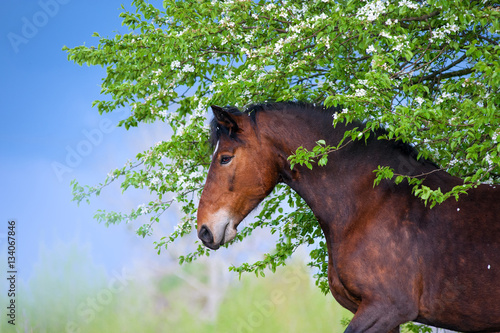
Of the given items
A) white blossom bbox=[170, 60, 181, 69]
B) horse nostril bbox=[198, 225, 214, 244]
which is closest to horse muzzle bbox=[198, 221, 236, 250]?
horse nostril bbox=[198, 225, 214, 244]

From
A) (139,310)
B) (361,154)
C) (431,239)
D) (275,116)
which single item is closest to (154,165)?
(275,116)

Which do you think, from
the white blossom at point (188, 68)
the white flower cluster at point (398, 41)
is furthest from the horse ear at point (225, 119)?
the white blossom at point (188, 68)

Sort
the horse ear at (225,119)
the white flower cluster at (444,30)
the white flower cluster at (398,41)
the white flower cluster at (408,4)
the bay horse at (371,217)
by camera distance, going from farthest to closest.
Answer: the white flower cluster at (408,4), the white flower cluster at (444,30), the white flower cluster at (398,41), the horse ear at (225,119), the bay horse at (371,217)

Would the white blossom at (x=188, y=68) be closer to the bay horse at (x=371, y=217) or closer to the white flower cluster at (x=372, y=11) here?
the bay horse at (x=371, y=217)

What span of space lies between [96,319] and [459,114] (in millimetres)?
9760

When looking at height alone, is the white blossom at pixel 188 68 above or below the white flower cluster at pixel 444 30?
above

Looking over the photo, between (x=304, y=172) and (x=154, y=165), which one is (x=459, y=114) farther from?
(x=154, y=165)

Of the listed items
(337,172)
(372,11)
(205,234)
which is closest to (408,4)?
(372,11)

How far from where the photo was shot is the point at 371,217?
4.52m

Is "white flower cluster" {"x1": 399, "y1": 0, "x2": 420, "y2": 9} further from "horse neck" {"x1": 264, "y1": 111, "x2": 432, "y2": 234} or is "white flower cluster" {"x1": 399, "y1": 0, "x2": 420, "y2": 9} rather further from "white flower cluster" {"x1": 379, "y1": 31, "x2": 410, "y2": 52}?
"horse neck" {"x1": 264, "y1": 111, "x2": 432, "y2": 234}

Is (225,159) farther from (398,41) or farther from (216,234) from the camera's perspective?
(398,41)

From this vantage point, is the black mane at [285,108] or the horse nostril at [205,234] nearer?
the horse nostril at [205,234]

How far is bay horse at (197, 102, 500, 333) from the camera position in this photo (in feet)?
14.0

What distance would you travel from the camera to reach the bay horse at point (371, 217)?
428cm
